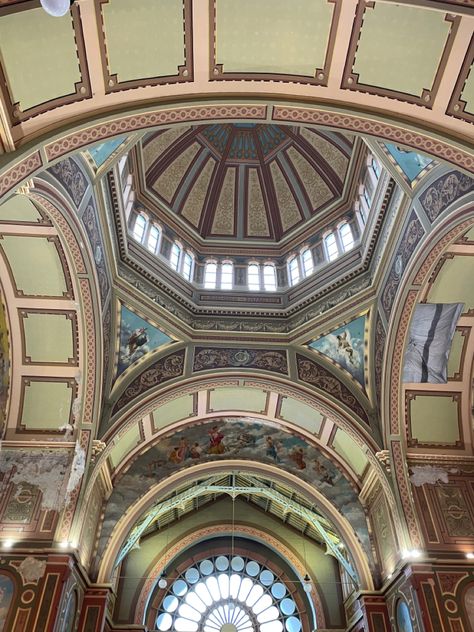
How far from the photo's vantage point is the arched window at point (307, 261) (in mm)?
17688

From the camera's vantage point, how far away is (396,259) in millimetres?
14102

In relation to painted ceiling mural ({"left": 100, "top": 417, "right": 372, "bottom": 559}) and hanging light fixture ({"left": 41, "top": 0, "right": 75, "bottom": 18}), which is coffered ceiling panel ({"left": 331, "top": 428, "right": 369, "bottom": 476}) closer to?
painted ceiling mural ({"left": 100, "top": 417, "right": 372, "bottom": 559})

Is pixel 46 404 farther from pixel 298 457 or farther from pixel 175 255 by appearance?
pixel 298 457

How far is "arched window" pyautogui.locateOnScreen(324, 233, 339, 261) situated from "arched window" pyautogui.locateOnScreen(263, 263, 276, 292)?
2.16m

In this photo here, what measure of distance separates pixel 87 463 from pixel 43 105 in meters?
9.89

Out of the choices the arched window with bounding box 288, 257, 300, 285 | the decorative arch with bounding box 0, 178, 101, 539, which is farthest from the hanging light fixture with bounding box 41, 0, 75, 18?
the arched window with bounding box 288, 257, 300, 285

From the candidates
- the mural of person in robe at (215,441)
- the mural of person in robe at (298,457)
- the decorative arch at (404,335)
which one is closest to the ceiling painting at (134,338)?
the mural of person in robe at (215,441)

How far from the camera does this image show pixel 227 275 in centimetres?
1847

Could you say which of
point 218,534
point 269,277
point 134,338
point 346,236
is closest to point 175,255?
point 269,277

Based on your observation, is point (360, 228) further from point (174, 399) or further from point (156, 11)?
point (156, 11)

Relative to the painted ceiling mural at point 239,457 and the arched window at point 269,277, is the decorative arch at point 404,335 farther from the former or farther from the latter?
the arched window at point 269,277

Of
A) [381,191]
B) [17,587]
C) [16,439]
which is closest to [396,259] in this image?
[381,191]

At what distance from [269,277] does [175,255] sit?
3.46m

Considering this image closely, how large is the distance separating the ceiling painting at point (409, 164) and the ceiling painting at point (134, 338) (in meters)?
8.07
